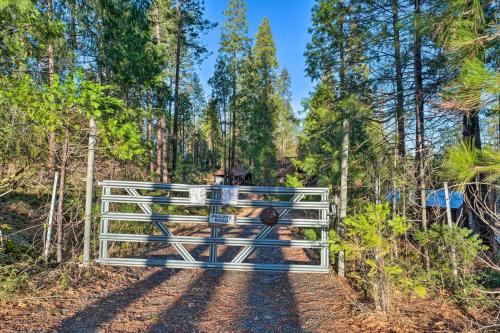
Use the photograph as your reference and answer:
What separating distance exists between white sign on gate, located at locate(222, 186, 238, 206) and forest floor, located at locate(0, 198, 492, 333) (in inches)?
47.6

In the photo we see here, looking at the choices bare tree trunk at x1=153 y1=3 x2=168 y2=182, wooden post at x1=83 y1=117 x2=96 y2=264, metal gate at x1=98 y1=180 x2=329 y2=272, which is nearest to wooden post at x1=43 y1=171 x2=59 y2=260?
wooden post at x1=83 y1=117 x2=96 y2=264

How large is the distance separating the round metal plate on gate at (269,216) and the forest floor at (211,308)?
955mm

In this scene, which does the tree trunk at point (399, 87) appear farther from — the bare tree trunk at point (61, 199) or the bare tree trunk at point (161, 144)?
the bare tree trunk at point (161, 144)

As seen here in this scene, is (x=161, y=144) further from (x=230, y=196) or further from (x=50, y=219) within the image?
(x=230, y=196)

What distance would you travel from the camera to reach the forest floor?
3.21m

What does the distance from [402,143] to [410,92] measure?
1.02m

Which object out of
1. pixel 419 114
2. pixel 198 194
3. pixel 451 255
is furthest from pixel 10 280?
pixel 419 114

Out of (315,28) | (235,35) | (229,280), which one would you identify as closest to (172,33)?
(315,28)

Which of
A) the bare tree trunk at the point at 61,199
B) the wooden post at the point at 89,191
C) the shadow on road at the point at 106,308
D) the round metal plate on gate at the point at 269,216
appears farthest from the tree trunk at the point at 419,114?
the bare tree trunk at the point at 61,199

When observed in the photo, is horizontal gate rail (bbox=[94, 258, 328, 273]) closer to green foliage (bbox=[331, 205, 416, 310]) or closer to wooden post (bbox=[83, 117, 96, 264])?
wooden post (bbox=[83, 117, 96, 264])

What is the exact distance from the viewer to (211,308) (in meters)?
3.81

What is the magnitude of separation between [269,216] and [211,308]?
5.23ft

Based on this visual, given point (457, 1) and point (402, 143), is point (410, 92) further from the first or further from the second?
point (457, 1)

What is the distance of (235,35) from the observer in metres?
30.7
